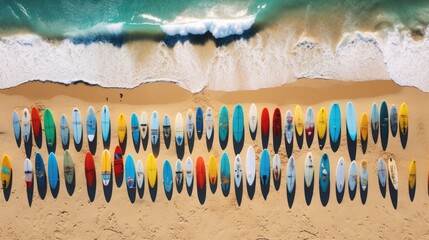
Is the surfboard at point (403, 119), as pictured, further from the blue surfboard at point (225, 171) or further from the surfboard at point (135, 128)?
the surfboard at point (135, 128)

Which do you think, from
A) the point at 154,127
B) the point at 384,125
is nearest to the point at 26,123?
the point at 154,127

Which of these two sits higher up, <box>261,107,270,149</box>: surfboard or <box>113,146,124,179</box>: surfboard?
<box>261,107,270,149</box>: surfboard

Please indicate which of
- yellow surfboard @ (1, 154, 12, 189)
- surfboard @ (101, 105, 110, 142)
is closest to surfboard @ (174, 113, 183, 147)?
surfboard @ (101, 105, 110, 142)

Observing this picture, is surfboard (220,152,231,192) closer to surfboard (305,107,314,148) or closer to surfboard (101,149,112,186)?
surfboard (305,107,314,148)

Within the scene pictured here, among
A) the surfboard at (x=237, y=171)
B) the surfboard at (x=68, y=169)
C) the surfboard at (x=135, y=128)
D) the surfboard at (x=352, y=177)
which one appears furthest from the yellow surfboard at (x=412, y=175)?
the surfboard at (x=68, y=169)

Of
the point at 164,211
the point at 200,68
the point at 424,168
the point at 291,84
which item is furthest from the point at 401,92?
the point at 164,211

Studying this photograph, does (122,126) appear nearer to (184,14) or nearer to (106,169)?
(106,169)

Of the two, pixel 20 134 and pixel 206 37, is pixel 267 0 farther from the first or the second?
pixel 20 134
